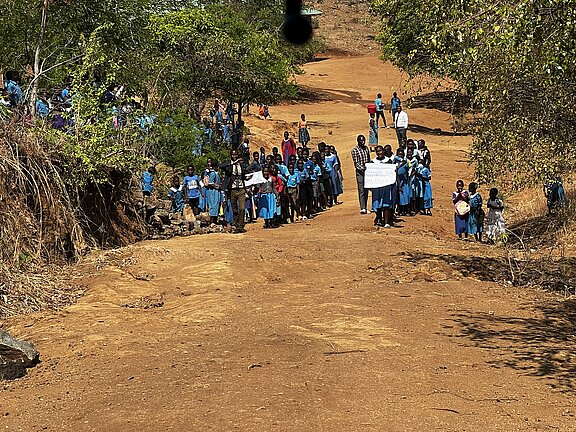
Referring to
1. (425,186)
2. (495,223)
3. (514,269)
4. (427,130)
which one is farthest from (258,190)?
(427,130)

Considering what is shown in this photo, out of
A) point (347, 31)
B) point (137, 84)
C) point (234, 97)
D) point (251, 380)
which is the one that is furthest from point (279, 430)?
point (347, 31)

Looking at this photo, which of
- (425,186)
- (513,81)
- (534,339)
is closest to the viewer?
(534,339)

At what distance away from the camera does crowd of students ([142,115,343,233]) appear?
1630 cm

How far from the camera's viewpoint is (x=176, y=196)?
18.3m

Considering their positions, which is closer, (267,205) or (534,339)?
(534,339)

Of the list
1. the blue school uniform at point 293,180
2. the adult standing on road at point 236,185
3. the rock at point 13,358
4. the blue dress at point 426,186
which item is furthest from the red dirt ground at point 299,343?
the blue dress at point 426,186

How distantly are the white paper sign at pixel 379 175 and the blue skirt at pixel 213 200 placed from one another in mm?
3108

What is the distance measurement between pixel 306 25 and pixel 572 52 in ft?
145

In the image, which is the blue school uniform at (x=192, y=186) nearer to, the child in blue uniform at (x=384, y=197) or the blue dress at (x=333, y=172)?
the blue dress at (x=333, y=172)

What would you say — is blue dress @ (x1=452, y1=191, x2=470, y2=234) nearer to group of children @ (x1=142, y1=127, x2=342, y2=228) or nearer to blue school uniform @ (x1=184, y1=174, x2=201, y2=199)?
group of children @ (x1=142, y1=127, x2=342, y2=228)

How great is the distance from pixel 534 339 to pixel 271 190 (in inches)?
332

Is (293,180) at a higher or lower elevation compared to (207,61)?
lower

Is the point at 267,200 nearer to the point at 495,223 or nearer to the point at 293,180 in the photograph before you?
the point at 293,180

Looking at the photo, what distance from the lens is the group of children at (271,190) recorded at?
16594 mm
